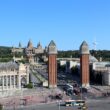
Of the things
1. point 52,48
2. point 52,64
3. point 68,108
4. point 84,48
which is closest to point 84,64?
point 84,48

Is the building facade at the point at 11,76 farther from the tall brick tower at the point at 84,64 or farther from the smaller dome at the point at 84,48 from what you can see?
the smaller dome at the point at 84,48

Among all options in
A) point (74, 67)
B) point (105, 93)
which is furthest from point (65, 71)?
point (105, 93)

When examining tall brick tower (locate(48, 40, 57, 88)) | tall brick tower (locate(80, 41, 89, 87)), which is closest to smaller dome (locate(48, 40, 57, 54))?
tall brick tower (locate(48, 40, 57, 88))

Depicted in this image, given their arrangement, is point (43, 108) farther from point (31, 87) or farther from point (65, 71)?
point (65, 71)

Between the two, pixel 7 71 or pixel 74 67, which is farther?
pixel 74 67

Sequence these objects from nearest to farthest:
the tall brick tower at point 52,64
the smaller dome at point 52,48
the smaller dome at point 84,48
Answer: the tall brick tower at point 52,64 → the smaller dome at point 52,48 → the smaller dome at point 84,48

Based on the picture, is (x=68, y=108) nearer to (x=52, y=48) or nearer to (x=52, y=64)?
(x=52, y=64)

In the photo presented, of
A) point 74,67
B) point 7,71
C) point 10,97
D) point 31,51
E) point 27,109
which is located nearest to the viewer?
point 27,109

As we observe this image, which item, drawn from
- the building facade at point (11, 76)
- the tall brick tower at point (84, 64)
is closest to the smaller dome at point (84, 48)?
the tall brick tower at point (84, 64)
